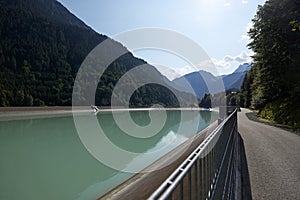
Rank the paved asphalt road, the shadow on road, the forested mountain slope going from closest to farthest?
the shadow on road → the paved asphalt road → the forested mountain slope

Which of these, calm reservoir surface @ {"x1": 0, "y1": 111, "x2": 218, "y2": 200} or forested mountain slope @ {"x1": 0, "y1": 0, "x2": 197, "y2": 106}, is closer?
calm reservoir surface @ {"x1": 0, "y1": 111, "x2": 218, "y2": 200}

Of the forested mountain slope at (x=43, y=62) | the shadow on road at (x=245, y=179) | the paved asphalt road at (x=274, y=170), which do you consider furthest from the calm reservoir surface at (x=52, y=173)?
the forested mountain slope at (x=43, y=62)

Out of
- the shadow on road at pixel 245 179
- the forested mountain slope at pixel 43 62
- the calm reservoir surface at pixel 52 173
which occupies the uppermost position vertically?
the forested mountain slope at pixel 43 62

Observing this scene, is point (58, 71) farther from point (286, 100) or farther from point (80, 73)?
point (286, 100)

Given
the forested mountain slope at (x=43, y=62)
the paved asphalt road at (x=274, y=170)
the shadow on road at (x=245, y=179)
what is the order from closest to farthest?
1. the shadow on road at (x=245, y=179)
2. the paved asphalt road at (x=274, y=170)
3. the forested mountain slope at (x=43, y=62)

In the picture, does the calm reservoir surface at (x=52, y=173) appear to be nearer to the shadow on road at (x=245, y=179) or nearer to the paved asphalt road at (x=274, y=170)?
the shadow on road at (x=245, y=179)

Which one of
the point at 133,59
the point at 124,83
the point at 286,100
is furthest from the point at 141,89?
the point at 286,100

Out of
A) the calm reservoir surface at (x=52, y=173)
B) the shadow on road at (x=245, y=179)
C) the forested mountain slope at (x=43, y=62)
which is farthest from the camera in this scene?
the forested mountain slope at (x=43, y=62)

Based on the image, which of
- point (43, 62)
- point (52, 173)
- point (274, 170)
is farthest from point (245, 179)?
point (43, 62)

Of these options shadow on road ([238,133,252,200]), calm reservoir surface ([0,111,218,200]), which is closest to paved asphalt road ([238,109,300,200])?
shadow on road ([238,133,252,200])

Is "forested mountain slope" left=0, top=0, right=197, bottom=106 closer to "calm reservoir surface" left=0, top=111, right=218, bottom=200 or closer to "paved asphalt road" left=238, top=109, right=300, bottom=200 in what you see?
"calm reservoir surface" left=0, top=111, right=218, bottom=200

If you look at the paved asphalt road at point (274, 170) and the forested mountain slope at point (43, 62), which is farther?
the forested mountain slope at point (43, 62)

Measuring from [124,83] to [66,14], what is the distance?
333 feet

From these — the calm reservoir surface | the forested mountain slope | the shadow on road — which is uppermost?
the forested mountain slope
